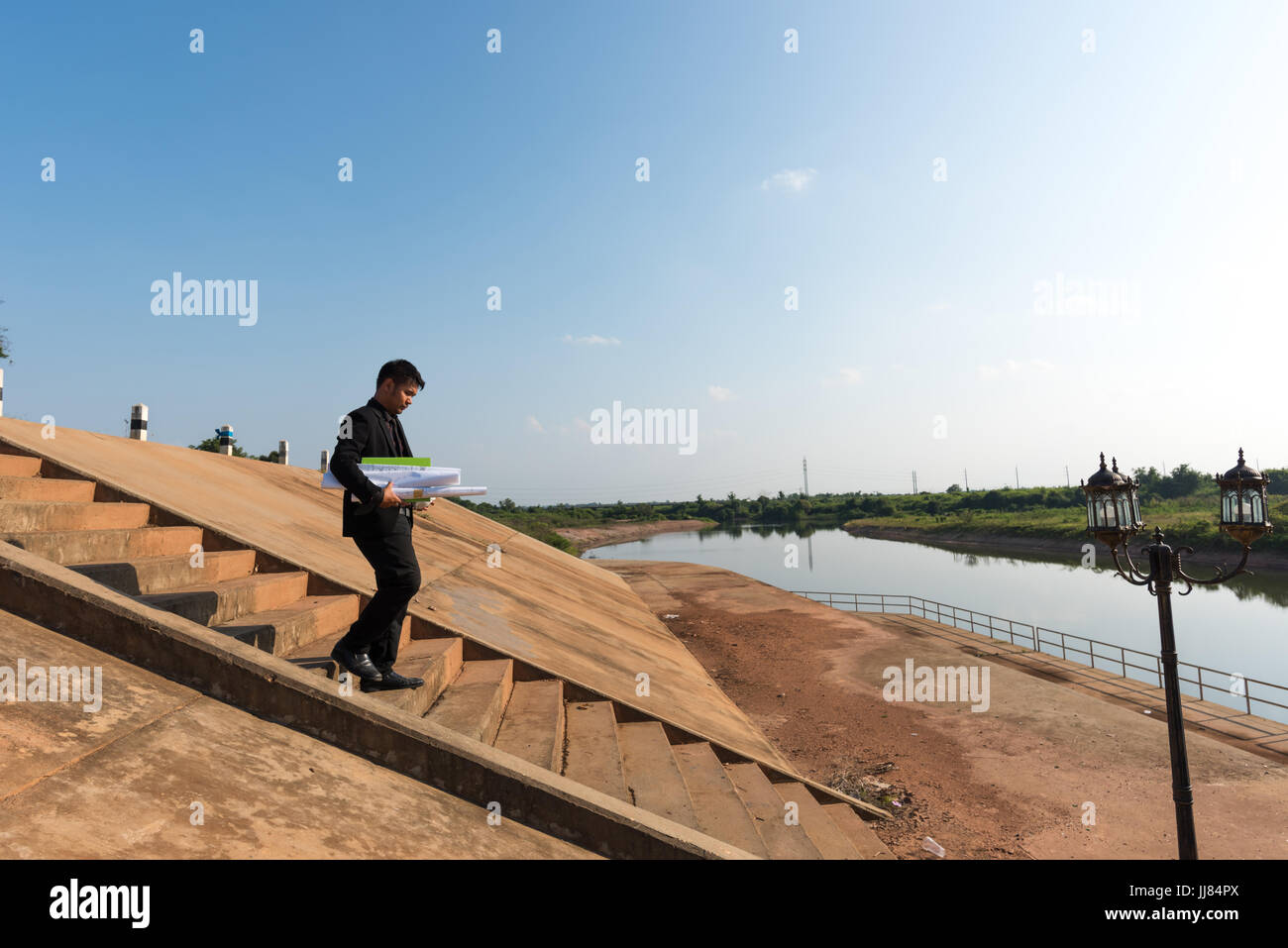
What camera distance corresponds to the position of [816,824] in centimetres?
509

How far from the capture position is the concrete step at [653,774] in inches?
147

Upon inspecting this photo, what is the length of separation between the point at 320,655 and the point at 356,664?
608mm

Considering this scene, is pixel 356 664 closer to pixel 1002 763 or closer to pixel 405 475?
pixel 405 475

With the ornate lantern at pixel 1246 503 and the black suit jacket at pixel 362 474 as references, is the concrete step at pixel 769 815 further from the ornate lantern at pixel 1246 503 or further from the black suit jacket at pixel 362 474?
→ the ornate lantern at pixel 1246 503

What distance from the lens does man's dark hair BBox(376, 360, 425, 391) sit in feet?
11.2

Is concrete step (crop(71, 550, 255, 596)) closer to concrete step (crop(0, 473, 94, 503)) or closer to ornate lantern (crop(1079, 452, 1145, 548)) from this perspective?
concrete step (crop(0, 473, 94, 503))

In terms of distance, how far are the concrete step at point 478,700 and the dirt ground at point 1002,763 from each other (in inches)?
158

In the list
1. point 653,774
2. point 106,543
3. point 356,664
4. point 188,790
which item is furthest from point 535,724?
point 106,543

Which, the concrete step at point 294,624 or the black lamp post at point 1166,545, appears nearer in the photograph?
the concrete step at point 294,624

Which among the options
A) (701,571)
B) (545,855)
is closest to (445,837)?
(545,855)

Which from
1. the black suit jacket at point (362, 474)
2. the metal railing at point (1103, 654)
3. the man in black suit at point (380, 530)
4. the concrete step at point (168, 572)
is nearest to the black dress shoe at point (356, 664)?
the man in black suit at point (380, 530)

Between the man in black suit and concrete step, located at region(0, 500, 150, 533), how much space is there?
203 centimetres

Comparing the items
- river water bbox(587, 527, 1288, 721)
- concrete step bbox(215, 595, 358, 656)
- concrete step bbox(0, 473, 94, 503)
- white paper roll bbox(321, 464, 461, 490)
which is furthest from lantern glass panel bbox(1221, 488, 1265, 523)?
concrete step bbox(0, 473, 94, 503)
